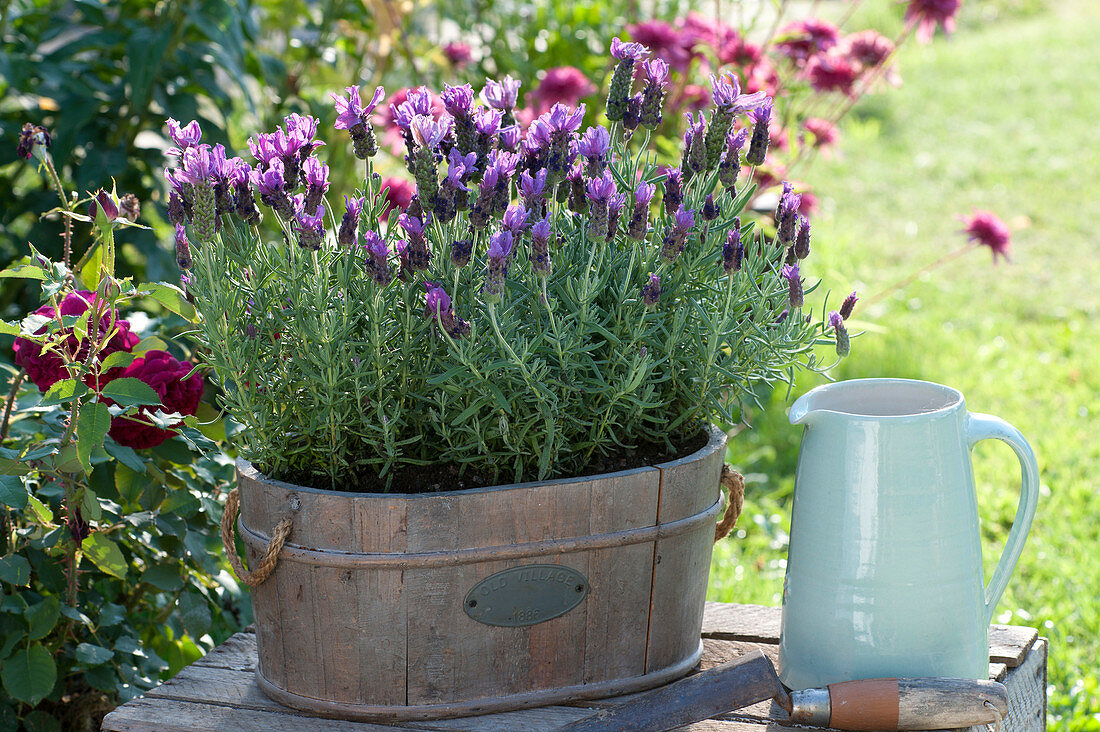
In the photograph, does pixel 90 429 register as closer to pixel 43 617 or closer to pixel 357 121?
pixel 43 617

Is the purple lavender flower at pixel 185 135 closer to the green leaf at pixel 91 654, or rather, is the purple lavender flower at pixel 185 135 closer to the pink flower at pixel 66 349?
the pink flower at pixel 66 349

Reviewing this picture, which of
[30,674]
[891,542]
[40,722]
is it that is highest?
[891,542]

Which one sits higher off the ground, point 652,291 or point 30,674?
point 652,291

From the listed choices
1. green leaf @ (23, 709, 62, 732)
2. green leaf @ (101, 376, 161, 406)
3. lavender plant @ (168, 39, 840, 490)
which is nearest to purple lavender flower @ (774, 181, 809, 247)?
lavender plant @ (168, 39, 840, 490)

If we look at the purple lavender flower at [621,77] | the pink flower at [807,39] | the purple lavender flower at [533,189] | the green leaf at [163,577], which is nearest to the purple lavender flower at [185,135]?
the purple lavender flower at [533,189]

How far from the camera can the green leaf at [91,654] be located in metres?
1.44

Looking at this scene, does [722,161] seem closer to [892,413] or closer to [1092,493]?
[892,413]

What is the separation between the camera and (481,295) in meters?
1.10

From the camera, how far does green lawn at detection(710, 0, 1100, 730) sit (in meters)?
2.51

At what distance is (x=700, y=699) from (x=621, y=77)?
65 cm

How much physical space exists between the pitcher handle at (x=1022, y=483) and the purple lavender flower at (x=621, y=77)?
49 centimetres

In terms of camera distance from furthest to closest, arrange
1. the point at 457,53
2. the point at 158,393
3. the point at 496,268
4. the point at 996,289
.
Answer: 1. the point at 996,289
2. the point at 457,53
3. the point at 158,393
4. the point at 496,268

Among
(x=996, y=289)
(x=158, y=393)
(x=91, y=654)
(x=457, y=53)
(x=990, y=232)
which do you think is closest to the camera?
(x=158, y=393)

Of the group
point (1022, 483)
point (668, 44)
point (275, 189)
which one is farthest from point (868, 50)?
point (275, 189)
